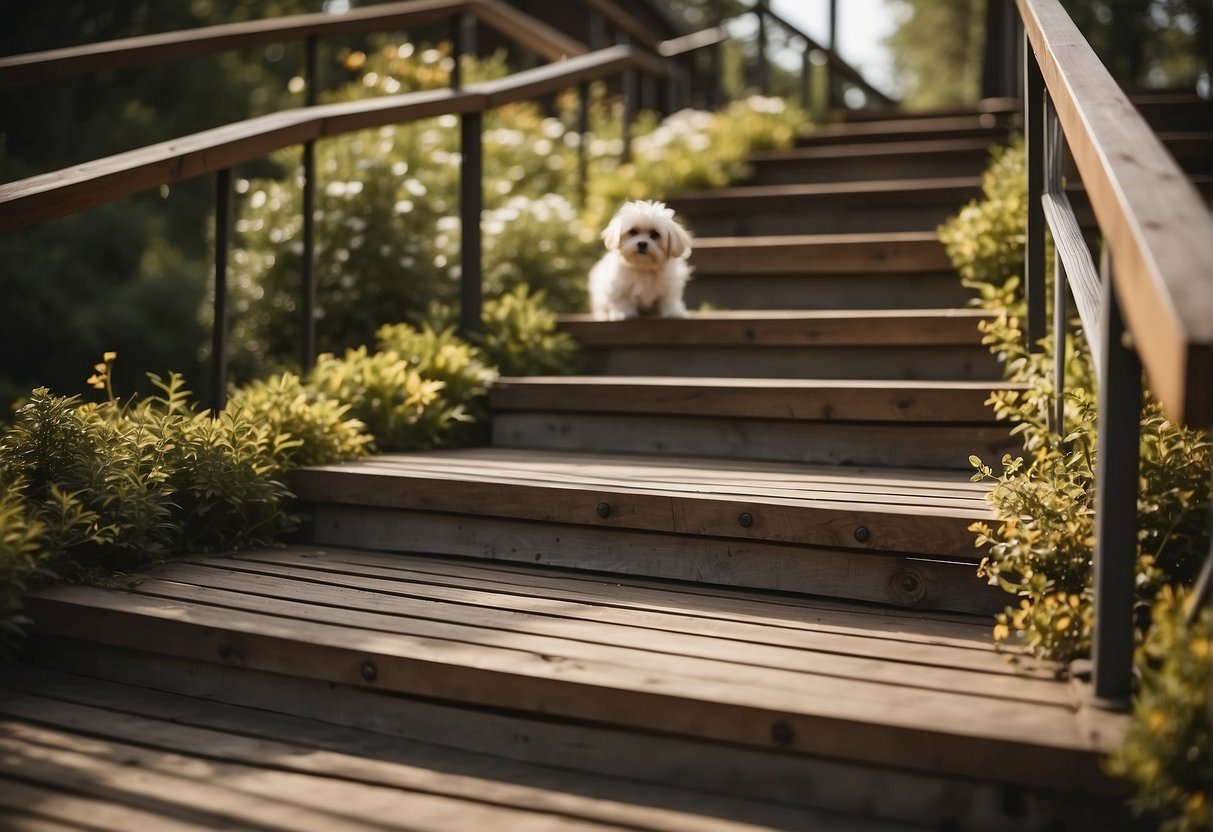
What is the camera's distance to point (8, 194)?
263 cm

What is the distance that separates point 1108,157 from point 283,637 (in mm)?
1817

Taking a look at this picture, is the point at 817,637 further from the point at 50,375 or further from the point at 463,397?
the point at 50,375

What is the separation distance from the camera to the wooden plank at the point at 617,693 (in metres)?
1.75

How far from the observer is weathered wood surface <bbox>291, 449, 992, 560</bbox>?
2.49m

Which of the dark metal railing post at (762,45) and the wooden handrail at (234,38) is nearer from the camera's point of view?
the wooden handrail at (234,38)

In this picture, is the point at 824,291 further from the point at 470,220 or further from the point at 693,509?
the point at 693,509

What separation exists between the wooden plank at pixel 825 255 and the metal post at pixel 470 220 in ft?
3.61

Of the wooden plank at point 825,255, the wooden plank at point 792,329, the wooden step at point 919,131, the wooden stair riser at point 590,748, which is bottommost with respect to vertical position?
the wooden stair riser at point 590,748

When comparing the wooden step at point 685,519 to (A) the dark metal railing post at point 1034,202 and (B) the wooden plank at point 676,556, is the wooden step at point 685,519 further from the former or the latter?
(A) the dark metal railing post at point 1034,202

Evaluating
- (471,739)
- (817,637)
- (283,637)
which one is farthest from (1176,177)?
(283,637)

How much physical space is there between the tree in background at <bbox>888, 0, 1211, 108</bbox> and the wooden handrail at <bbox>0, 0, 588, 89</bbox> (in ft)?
16.9

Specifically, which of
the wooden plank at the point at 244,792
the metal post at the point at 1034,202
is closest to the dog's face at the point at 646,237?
the metal post at the point at 1034,202

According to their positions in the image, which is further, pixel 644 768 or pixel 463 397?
pixel 463 397

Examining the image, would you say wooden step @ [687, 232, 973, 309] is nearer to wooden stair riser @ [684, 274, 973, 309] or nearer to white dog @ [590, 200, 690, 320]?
wooden stair riser @ [684, 274, 973, 309]
